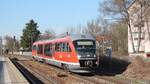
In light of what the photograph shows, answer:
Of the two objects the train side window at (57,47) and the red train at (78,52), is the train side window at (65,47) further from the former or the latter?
the train side window at (57,47)

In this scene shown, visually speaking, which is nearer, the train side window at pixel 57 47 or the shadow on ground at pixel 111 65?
the shadow on ground at pixel 111 65

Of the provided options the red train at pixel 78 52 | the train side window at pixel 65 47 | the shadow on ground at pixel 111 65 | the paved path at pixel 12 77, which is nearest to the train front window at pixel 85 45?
the red train at pixel 78 52

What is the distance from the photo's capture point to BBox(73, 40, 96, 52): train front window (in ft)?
92.0

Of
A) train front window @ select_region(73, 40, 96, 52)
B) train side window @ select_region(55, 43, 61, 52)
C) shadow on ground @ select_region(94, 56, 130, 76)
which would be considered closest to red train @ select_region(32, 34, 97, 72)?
train front window @ select_region(73, 40, 96, 52)

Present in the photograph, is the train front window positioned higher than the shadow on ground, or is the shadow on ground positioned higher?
the train front window

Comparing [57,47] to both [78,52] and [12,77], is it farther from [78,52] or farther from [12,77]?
[12,77]

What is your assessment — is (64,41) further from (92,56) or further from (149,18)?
(149,18)

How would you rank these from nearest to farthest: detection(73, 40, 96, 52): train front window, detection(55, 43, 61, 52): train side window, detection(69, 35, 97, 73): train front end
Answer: detection(69, 35, 97, 73): train front end, detection(73, 40, 96, 52): train front window, detection(55, 43, 61, 52): train side window

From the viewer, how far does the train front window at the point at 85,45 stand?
28031 millimetres

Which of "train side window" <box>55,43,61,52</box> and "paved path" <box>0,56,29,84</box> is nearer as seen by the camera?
"paved path" <box>0,56,29,84</box>

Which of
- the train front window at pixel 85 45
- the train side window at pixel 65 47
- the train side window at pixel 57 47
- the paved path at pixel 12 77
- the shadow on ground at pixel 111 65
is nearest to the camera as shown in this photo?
the paved path at pixel 12 77

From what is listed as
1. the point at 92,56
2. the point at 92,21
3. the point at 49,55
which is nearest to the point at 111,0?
the point at 49,55

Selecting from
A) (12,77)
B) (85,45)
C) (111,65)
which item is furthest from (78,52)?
(111,65)

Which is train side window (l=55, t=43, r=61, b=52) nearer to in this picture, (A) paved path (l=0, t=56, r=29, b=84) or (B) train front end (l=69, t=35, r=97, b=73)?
(A) paved path (l=0, t=56, r=29, b=84)
